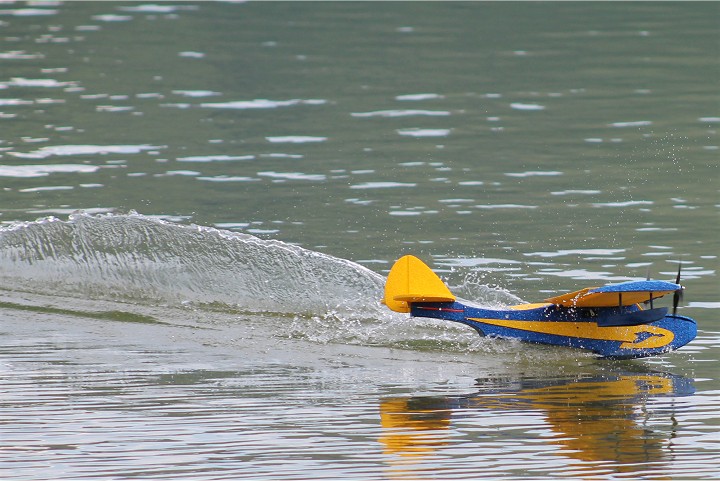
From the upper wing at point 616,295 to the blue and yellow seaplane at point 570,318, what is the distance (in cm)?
1

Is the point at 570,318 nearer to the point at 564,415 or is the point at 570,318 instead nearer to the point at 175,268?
the point at 564,415

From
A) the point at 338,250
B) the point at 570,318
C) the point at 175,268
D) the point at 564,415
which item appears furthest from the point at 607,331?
the point at 175,268

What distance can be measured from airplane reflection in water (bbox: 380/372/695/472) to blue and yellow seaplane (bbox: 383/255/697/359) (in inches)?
28.8

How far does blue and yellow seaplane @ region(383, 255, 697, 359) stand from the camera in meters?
16.3

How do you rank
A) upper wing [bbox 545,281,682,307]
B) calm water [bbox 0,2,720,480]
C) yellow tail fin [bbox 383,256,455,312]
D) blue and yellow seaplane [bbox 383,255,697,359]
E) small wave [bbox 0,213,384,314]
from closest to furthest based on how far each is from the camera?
calm water [bbox 0,2,720,480]
upper wing [bbox 545,281,682,307]
yellow tail fin [bbox 383,256,455,312]
blue and yellow seaplane [bbox 383,255,697,359]
small wave [bbox 0,213,384,314]

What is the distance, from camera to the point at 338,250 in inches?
856

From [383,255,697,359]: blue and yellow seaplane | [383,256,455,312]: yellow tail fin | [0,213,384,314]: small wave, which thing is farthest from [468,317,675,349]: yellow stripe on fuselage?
[0,213,384,314]: small wave

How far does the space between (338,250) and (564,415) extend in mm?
8419

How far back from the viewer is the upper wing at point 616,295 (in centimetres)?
1548

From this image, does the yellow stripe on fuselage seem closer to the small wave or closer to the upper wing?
the upper wing

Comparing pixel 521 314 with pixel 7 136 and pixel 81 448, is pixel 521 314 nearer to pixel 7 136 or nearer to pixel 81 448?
pixel 81 448

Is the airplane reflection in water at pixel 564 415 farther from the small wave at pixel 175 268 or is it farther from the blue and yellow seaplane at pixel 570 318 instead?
the small wave at pixel 175 268

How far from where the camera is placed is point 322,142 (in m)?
32.2

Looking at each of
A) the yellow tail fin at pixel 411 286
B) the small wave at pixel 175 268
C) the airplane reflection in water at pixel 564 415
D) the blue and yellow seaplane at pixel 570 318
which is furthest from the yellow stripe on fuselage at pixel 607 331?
the small wave at pixel 175 268
